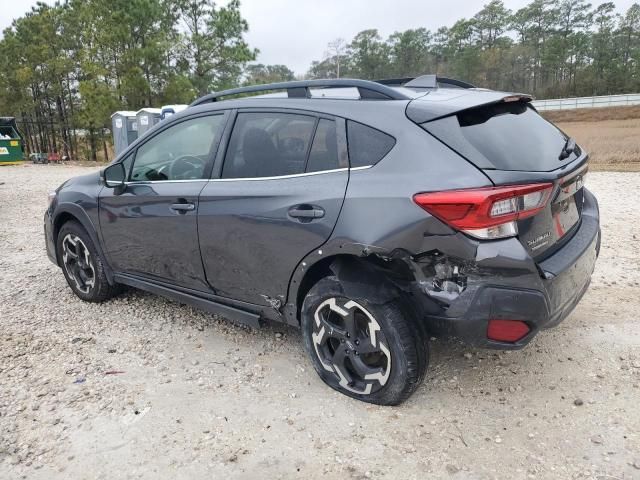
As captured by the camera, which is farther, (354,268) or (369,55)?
(369,55)

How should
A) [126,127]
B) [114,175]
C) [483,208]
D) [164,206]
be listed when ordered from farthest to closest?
[126,127] → [114,175] → [164,206] → [483,208]

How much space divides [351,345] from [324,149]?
3.61 feet

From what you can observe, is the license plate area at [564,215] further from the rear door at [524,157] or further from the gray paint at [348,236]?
the gray paint at [348,236]

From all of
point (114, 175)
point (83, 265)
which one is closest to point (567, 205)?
point (114, 175)

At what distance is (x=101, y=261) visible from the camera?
412cm

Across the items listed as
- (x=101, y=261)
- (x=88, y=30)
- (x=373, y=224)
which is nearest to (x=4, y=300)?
(x=101, y=261)

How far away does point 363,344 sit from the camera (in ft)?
8.87

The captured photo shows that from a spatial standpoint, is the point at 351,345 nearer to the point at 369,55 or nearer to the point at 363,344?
the point at 363,344

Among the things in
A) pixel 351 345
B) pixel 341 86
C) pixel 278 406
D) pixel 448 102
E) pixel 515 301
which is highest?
pixel 341 86

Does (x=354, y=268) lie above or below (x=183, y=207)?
below

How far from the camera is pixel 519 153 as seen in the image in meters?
2.54

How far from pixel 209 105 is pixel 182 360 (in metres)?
1.76

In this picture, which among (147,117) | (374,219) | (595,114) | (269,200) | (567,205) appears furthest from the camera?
(595,114)

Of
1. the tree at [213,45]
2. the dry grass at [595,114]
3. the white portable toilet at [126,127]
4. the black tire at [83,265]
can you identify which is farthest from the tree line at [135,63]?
the black tire at [83,265]
